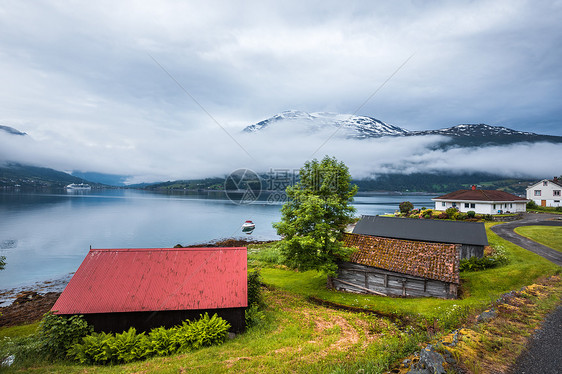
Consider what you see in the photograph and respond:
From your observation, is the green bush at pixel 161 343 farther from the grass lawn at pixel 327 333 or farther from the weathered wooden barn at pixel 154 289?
the weathered wooden barn at pixel 154 289

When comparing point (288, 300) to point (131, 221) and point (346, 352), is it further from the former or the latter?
point (131, 221)

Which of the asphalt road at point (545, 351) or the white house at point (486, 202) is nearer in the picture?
the asphalt road at point (545, 351)

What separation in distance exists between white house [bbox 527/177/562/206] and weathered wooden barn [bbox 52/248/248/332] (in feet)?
295

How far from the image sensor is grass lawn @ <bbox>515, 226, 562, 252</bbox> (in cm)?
3253

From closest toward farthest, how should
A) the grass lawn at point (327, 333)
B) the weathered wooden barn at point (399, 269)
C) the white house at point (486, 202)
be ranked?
the grass lawn at point (327, 333), the weathered wooden barn at point (399, 269), the white house at point (486, 202)

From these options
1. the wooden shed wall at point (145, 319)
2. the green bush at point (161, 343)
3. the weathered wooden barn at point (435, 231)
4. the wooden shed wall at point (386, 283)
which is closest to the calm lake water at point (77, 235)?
the wooden shed wall at point (145, 319)

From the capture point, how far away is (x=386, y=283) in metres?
23.5

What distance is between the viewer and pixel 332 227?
25.2 m

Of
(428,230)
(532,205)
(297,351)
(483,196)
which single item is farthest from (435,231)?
(532,205)

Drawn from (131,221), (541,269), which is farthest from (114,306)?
(131,221)

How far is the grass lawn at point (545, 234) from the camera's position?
1281 inches

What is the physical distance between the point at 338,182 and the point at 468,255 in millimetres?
17417

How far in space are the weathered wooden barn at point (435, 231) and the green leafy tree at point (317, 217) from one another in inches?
440

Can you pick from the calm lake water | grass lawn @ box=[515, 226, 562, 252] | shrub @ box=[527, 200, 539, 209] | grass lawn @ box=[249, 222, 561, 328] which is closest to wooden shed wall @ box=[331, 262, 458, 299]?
grass lawn @ box=[249, 222, 561, 328]
